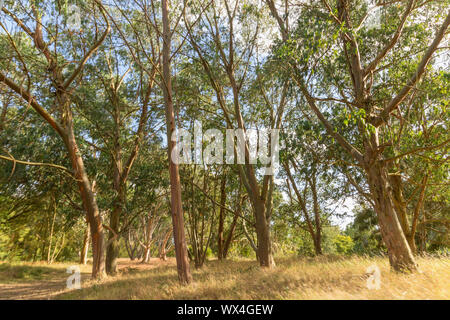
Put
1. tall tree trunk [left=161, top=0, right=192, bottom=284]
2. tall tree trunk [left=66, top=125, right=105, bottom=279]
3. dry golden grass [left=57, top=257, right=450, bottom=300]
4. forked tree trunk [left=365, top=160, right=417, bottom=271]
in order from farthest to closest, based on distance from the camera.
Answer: tall tree trunk [left=66, top=125, right=105, bottom=279] < tall tree trunk [left=161, top=0, right=192, bottom=284] < forked tree trunk [left=365, top=160, right=417, bottom=271] < dry golden grass [left=57, top=257, right=450, bottom=300]

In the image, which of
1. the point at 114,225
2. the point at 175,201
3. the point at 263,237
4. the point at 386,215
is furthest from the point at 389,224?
the point at 114,225

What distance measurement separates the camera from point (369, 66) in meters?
7.59

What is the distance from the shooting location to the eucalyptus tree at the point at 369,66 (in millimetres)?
6254

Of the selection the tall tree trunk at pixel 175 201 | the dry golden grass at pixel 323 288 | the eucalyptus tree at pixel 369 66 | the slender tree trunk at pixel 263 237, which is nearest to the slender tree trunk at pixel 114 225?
the dry golden grass at pixel 323 288

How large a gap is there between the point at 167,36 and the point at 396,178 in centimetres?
1017

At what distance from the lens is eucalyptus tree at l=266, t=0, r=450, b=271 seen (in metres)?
6.25

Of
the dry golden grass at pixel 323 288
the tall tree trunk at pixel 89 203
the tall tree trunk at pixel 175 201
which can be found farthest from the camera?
the tall tree trunk at pixel 89 203

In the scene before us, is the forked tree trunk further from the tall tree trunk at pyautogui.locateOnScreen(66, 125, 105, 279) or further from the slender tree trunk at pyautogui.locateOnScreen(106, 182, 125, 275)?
the slender tree trunk at pyautogui.locateOnScreen(106, 182, 125, 275)

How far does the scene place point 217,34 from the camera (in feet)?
33.6

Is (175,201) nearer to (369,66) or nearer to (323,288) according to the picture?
(323,288)

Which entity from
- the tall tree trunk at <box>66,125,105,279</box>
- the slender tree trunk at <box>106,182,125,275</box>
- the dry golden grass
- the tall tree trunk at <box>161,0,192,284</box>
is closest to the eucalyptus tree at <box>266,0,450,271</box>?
the dry golden grass

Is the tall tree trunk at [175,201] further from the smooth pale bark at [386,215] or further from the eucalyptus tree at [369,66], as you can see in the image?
the smooth pale bark at [386,215]

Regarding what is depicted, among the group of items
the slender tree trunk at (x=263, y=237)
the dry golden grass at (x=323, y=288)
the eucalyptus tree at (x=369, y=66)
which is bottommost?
the dry golden grass at (x=323, y=288)

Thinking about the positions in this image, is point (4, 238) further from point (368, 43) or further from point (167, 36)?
point (368, 43)
